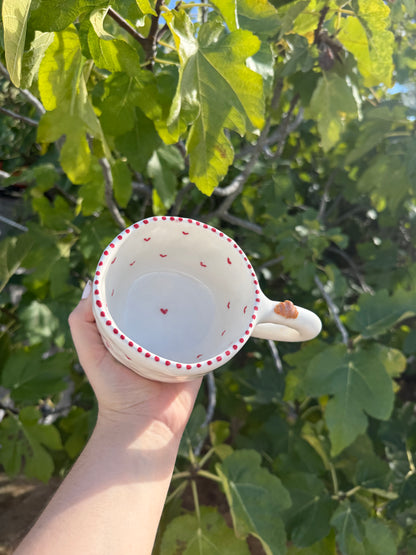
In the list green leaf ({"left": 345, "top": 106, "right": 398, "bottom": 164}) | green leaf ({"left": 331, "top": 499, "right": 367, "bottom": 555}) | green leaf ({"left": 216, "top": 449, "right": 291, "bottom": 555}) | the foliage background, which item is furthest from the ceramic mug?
green leaf ({"left": 345, "top": 106, "right": 398, "bottom": 164})

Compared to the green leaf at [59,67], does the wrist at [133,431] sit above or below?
below

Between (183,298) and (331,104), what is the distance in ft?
1.93

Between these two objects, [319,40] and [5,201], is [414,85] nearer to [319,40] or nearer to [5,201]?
[319,40]

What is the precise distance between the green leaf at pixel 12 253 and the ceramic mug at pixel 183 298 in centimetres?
55

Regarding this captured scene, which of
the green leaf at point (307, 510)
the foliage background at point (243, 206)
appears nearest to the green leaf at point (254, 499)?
the foliage background at point (243, 206)

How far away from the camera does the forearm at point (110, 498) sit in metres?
0.61

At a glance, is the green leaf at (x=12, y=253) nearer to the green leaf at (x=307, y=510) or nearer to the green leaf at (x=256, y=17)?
the green leaf at (x=256, y=17)

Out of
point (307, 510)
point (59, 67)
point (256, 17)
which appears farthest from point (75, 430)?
point (256, 17)

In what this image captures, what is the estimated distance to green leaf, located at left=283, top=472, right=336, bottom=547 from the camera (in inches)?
45.5

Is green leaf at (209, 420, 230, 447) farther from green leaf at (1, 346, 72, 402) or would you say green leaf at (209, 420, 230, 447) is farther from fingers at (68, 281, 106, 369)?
fingers at (68, 281, 106, 369)

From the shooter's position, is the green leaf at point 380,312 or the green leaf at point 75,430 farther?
the green leaf at point 75,430

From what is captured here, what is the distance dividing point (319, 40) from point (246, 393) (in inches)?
49.8

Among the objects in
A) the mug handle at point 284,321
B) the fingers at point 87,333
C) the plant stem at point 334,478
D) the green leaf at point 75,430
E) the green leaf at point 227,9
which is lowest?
the green leaf at point 75,430

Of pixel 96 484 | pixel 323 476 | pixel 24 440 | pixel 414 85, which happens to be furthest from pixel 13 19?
pixel 323 476
